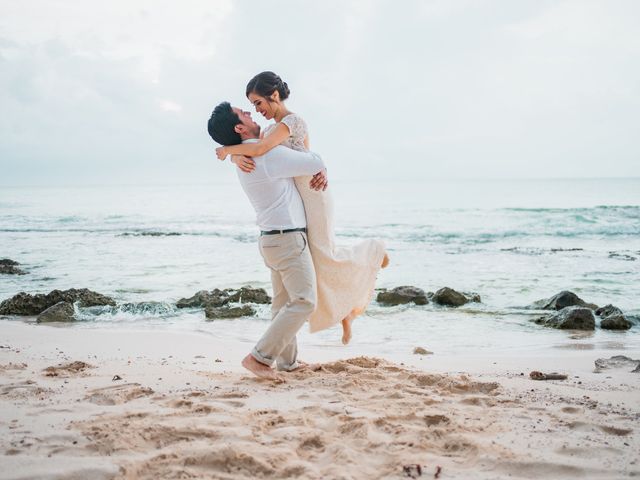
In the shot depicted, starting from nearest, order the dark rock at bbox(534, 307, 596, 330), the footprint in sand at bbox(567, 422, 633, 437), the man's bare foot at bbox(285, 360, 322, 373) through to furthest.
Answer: the footprint in sand at bbox(567, 422, 633, 437), the man's bare foot at bbox(285, 360, 322, 373), the dark rock at bbox(534, 307, 596, 330)

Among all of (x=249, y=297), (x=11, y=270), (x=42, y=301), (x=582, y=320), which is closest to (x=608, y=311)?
(x=582, y=320)

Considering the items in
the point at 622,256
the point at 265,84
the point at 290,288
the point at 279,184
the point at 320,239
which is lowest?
the point at 290,288

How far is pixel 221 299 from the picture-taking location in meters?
9.66

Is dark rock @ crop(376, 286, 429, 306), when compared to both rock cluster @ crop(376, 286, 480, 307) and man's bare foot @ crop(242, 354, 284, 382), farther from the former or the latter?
man's bare foot @ crop(242, 354, 284, 382)

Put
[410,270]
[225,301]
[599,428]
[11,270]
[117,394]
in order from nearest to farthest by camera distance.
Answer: [599,428] < [117,394] < [225,301] < [11,270] < [410,270]

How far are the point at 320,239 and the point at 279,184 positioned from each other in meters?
0.56

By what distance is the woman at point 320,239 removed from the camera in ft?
14.1

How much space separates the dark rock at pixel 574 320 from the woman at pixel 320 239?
4.09 m

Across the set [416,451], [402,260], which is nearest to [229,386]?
[416,451]

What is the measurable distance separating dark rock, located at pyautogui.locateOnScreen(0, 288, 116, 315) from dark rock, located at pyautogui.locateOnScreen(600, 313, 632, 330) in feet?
24.5

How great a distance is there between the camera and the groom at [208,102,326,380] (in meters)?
4.36

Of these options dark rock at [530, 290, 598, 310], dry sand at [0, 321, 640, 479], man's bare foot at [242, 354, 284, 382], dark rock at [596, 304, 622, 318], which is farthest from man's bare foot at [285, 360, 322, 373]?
dark rock at [530, 290, 598, 310]

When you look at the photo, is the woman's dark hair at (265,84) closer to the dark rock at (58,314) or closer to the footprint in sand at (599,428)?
the footprint in sand at (599,428)

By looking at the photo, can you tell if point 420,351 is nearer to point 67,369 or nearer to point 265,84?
Answer: point 265,84
